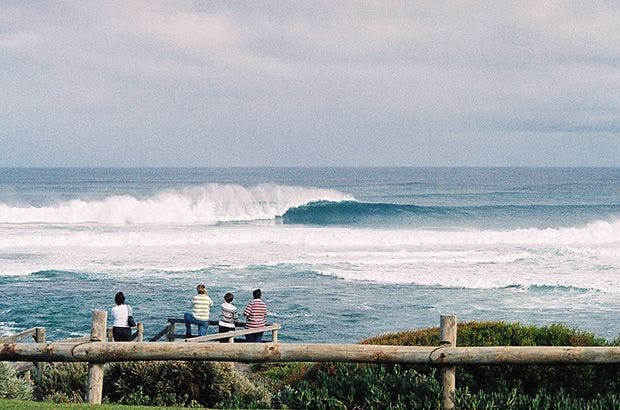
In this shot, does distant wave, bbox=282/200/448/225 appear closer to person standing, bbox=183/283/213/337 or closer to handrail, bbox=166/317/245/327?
handrail, bbox=166/317/245/327

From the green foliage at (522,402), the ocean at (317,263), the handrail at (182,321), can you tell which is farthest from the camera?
the ocean at (317,263)

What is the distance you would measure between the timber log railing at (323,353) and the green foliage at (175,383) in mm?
2035

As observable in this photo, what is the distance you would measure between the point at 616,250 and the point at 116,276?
2726cm

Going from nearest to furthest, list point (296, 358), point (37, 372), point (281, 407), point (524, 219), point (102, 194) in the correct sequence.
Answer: point (296, 358) → point (281, 407) → point (37, 372) → point (524, 219) → point (102, 194)

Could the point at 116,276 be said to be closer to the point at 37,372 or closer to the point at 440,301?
the point at 440,301

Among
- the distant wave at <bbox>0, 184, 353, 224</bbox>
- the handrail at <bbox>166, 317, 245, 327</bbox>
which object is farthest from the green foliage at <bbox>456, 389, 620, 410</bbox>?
the distant wave at <bbox>0, 184, 353, 224</bbox>

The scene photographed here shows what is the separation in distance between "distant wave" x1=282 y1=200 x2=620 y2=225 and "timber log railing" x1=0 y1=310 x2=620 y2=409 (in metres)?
54.2

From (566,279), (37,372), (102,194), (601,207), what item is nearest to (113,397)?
(37,372)

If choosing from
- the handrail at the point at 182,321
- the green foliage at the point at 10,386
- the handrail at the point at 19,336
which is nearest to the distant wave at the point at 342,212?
the handrail at the point at 182,321

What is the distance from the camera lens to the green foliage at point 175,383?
433 inches

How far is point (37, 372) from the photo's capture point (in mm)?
13203

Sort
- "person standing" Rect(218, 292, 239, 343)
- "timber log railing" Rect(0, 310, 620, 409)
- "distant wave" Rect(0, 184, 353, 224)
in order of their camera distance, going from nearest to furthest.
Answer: "timber log railing" Rect(0, 310, 620, 409)
"person standing" Rect(218, 292, 239, 343)
"distant wave" Rect(0, 184, 353, 224)

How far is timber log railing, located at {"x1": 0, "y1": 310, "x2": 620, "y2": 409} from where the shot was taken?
847 cm

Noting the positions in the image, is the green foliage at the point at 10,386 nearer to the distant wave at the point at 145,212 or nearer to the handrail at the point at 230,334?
the handrail at the point at 230,334
